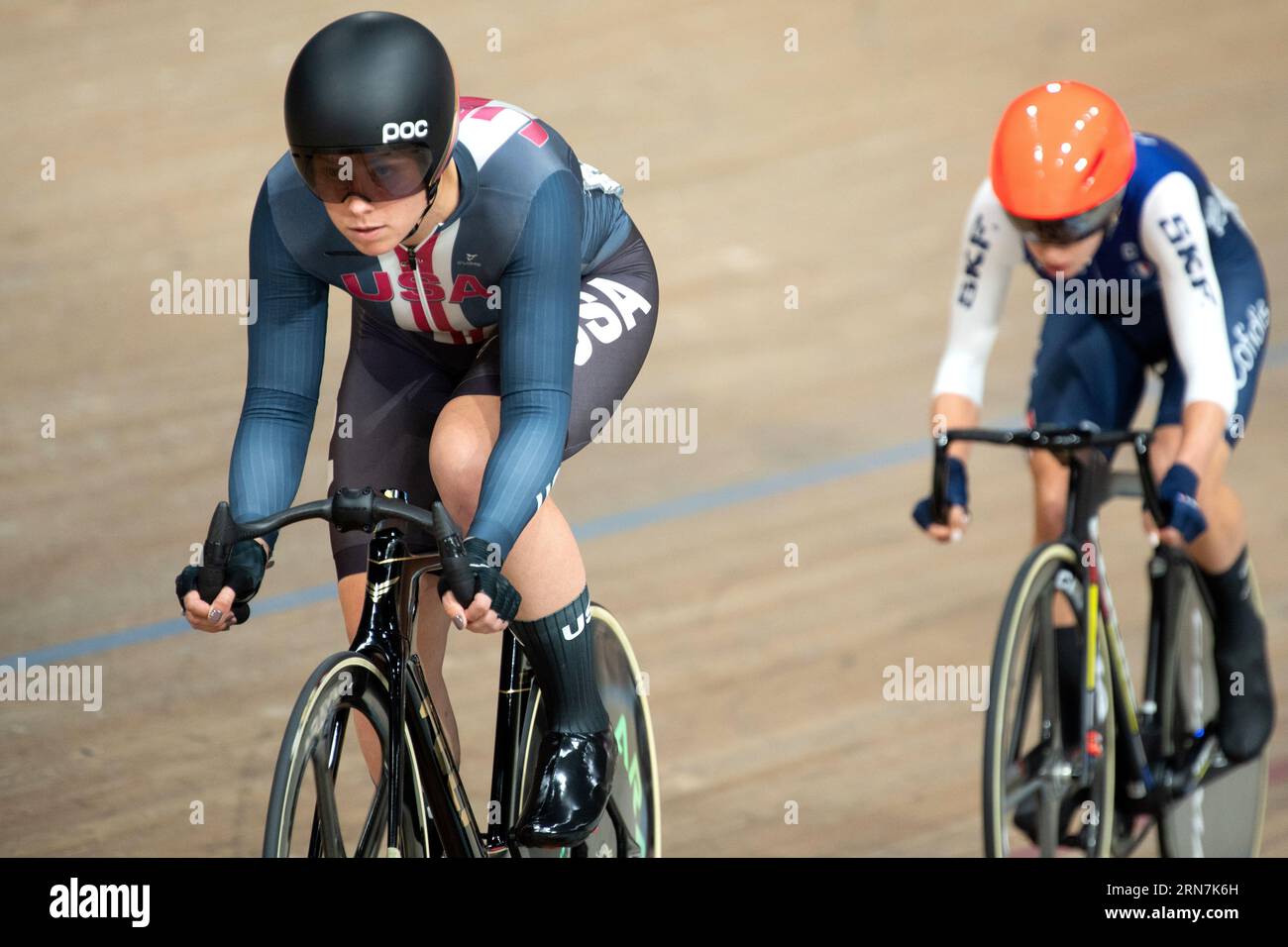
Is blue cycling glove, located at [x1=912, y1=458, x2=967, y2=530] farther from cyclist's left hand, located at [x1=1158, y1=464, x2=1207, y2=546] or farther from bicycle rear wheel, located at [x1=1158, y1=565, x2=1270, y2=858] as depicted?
bicycle rear wheel, located at [x1=1158, y1=565, x2=1270, y2=858]

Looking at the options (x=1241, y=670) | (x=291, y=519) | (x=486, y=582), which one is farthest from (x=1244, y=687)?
(x=291, y=519)

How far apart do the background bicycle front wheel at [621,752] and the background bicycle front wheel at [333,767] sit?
36 cm

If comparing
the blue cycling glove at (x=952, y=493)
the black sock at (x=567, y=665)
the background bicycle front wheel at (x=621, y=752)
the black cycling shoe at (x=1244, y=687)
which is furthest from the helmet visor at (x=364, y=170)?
the black cycling shoe at (x=1244, y=687)

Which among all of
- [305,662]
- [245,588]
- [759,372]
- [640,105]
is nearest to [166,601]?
[305,662]

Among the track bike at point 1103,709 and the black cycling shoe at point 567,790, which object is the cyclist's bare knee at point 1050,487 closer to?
the track bike at point 1103,709

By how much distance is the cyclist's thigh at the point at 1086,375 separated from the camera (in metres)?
3.28

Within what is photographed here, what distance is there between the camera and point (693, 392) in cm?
562

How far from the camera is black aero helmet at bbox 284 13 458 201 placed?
2.00m

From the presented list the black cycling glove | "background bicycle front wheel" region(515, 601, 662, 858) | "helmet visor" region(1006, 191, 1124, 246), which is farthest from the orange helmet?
the black cycling glove

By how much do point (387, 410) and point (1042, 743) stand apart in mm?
1353

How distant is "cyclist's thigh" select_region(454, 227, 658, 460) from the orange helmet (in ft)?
2.27

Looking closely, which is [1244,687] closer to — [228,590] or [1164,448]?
[1164,448]
